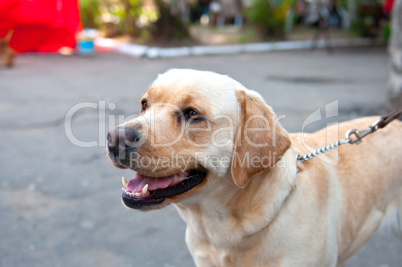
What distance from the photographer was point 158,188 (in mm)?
2168

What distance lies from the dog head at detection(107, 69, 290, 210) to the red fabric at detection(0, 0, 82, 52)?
38.4ft

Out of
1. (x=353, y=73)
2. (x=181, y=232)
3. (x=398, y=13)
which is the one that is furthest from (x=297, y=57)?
(x=181, y=232)

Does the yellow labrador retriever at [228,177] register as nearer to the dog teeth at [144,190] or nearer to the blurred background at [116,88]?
the dog teeth at [144,190]

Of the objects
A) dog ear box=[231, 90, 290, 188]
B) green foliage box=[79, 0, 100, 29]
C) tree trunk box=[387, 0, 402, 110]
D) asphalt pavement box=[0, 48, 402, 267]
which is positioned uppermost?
dog ear box=[231, 90, 290, 188]

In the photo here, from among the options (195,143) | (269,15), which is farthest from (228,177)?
(269,15)

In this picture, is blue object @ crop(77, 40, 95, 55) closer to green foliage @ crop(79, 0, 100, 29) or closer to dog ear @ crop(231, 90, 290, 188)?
green foliage @ crop(79, 0, 100, 29)

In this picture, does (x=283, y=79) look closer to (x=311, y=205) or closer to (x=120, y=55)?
(x=120, y=55)

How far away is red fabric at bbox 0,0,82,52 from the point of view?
12188 mm

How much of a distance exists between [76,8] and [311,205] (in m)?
13.2

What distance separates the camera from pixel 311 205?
223cm

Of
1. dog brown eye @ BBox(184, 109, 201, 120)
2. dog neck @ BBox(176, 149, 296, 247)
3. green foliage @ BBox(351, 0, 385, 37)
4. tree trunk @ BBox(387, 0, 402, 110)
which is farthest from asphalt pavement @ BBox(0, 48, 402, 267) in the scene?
green foliage @ BBox(351, 0, 385, 37)

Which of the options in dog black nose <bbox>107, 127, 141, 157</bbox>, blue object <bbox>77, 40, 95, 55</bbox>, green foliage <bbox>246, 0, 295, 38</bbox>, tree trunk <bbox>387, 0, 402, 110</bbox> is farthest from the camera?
green foliage <bbox>246, 0, 295, 38</bbox>

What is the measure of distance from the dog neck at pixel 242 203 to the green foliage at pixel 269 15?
45.3ft

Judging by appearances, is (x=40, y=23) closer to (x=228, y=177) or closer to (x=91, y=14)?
(x=91, y=14)
